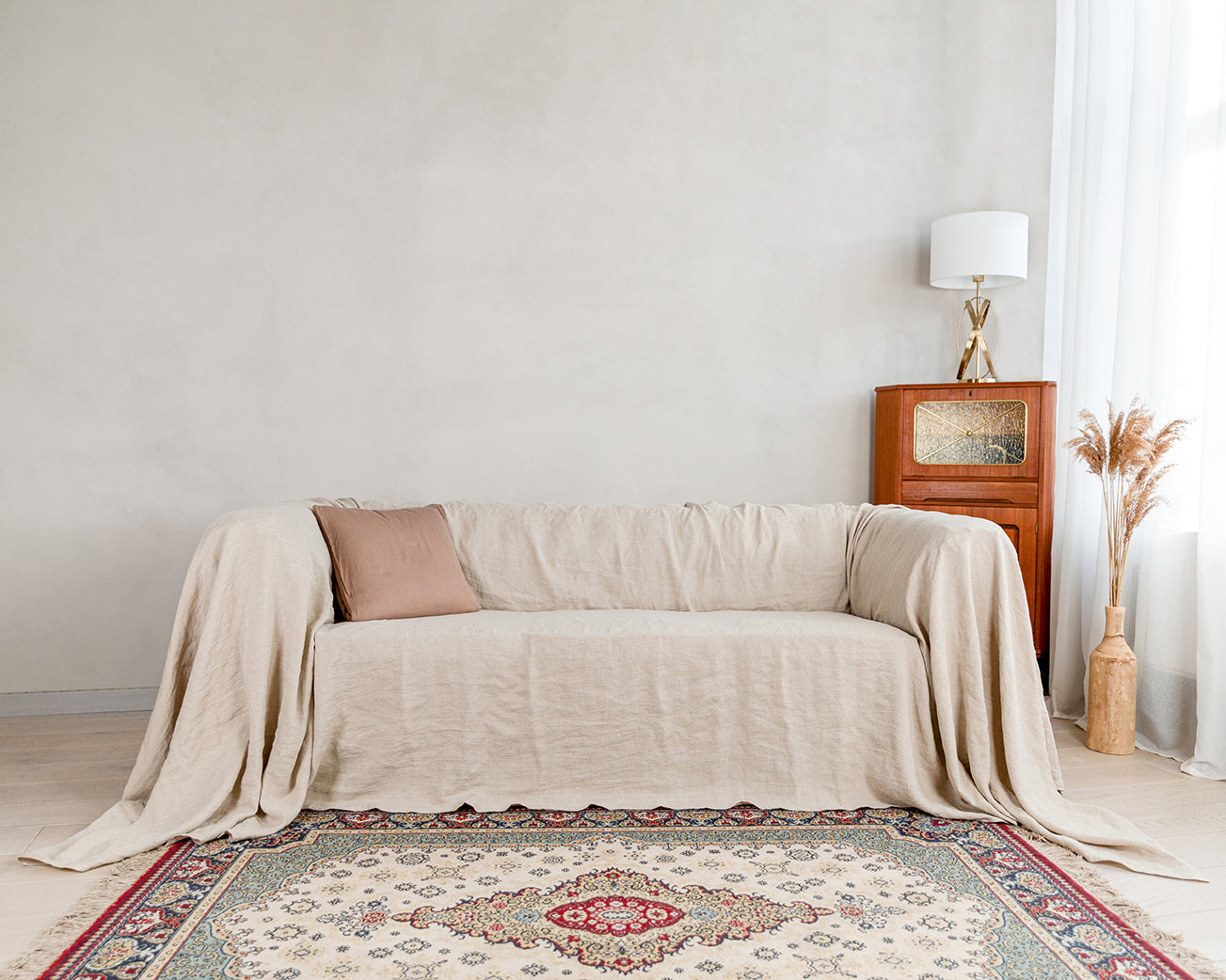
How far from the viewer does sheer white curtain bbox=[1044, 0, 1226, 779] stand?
2.75 meters

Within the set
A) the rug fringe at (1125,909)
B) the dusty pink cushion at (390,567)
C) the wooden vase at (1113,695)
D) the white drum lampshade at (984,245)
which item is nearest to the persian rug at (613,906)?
the rug fringe at (1125,909)

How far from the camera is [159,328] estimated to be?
3.33 meters

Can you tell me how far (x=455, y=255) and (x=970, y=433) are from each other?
2.03m

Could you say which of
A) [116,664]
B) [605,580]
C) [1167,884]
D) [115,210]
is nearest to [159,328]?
[115,210]

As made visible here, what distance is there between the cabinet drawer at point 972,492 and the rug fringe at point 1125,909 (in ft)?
4.77

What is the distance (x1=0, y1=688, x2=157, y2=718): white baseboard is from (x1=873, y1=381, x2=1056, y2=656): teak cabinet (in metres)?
2.86

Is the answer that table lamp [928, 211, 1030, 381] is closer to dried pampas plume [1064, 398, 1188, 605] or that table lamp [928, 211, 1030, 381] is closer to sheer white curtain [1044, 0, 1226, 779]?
sheer white curtain [1044, 0, 1226, 779]

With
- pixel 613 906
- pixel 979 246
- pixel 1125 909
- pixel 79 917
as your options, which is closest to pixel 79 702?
pixel 79 917

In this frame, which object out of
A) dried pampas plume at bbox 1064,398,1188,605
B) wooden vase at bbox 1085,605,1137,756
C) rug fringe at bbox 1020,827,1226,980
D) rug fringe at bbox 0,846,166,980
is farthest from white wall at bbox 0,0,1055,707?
rug fringe at bbox 1020,827,1226,980

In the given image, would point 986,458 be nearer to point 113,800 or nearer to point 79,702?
point 113,800

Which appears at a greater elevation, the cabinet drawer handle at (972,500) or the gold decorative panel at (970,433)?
the gold decorative panel at (970,433)

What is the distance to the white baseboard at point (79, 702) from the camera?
10.8 ft

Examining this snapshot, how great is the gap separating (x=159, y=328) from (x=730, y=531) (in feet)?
7.13

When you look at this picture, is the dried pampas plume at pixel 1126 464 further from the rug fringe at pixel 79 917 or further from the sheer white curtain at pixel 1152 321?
the rug fringe at pixel 79 917
